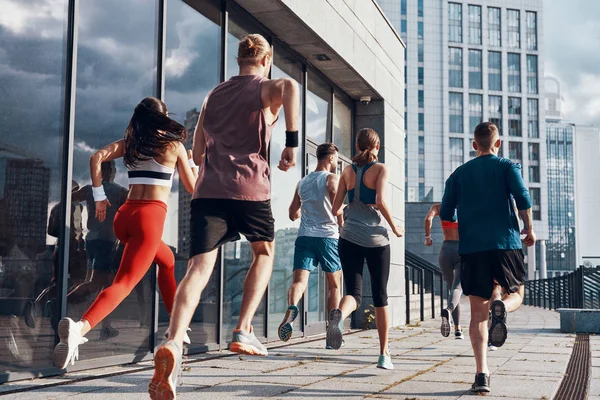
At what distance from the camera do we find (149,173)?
15.5 ft

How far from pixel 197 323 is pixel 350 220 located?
1.81m

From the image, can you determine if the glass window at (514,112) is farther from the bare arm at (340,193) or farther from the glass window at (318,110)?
the bare arm at (340,193)

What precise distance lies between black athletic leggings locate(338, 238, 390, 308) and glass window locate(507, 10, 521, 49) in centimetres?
7148

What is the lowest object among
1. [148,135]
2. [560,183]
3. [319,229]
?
[319,229]

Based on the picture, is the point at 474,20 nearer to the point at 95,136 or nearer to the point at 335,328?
the point at 335,328

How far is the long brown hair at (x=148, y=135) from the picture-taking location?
4.68 meters

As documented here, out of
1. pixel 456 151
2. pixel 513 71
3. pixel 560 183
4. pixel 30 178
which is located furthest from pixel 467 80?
pixel 30 178

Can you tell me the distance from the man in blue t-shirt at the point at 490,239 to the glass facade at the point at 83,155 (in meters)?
2.62

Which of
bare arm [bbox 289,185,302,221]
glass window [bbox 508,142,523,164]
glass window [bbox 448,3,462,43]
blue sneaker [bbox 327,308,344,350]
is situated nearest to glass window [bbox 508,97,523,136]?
glass window [bbox 508,142,523,164]

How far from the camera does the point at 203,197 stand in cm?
386

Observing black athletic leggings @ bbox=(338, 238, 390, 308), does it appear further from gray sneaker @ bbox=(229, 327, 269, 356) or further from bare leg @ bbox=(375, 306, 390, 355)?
gray sneaker @ bbox=(229, 327, 269, 356)

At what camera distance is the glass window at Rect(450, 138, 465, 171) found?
2815 inches

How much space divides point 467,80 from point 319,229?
225ft

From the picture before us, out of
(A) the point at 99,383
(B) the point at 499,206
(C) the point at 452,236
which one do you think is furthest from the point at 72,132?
(C) the point at 452,236
